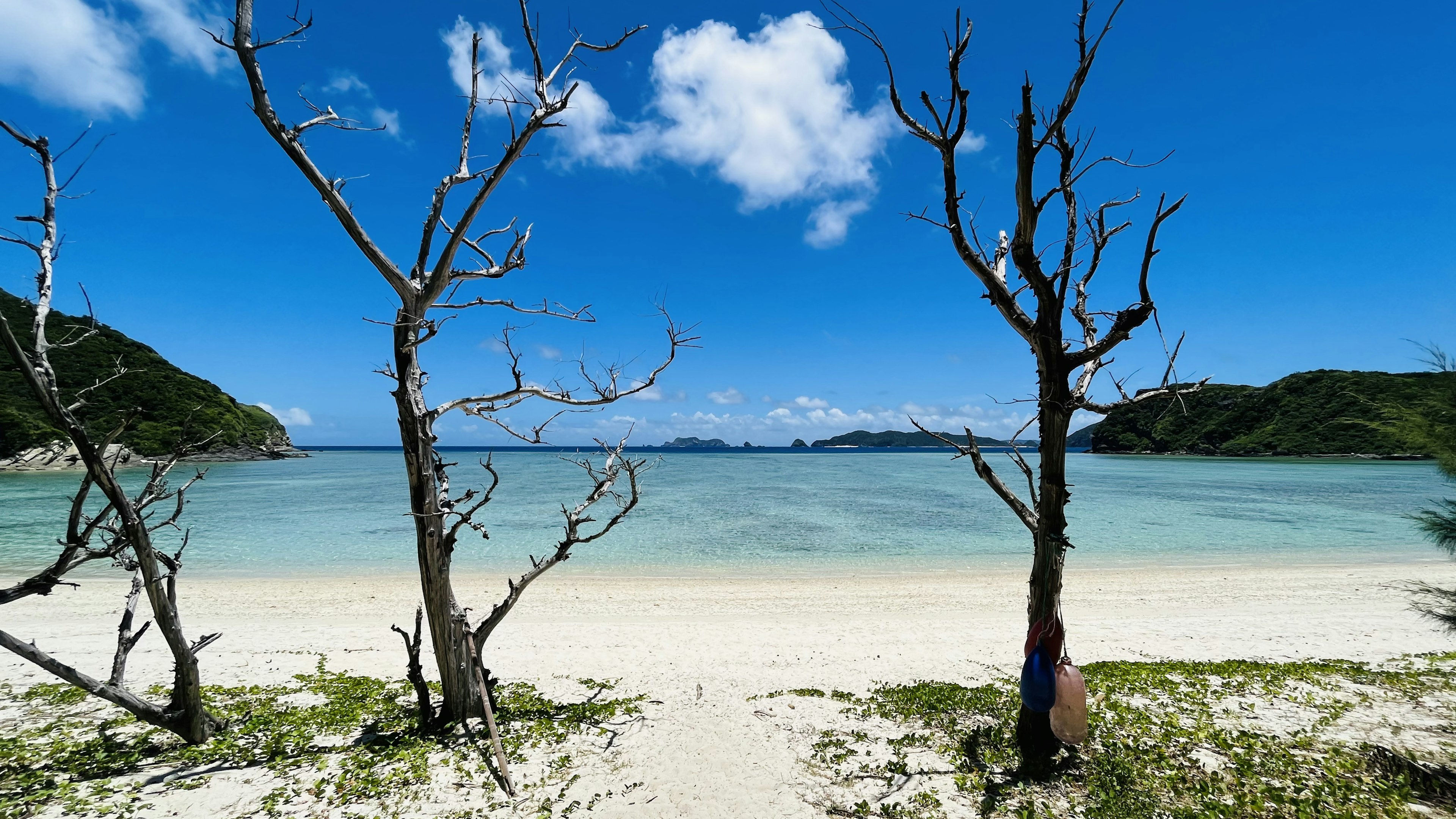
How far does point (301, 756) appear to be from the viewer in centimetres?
457

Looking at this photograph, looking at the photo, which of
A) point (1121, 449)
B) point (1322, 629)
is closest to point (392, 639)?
point (1322, 629)

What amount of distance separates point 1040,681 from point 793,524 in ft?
67.3

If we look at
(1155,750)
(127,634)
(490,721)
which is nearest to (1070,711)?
(1155,750)

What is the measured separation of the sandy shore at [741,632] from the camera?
16.2 ft

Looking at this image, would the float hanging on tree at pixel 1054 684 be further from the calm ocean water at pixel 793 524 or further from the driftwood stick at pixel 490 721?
the calm ocean water at pixel 793 524

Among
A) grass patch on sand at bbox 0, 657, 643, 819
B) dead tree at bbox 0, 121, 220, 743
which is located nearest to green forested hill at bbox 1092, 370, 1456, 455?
grass patch on sand at bbox 0, 657, 643, 819

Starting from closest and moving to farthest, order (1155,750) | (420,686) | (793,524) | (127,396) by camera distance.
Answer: (1155,750) < (420,686) < (793,524) < (127,396)

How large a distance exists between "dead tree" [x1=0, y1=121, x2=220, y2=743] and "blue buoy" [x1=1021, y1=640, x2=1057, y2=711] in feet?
17.7

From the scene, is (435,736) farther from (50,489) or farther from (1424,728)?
(50,489)

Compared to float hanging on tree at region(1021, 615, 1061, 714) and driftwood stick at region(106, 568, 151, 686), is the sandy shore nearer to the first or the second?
driftwood stick at region(106, 568, 151, 686)

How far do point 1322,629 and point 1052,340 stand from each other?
29.7ft

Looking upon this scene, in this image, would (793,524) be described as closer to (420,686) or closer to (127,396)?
(420,686)

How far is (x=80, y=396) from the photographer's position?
382 cm

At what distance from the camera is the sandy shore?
493 cm
